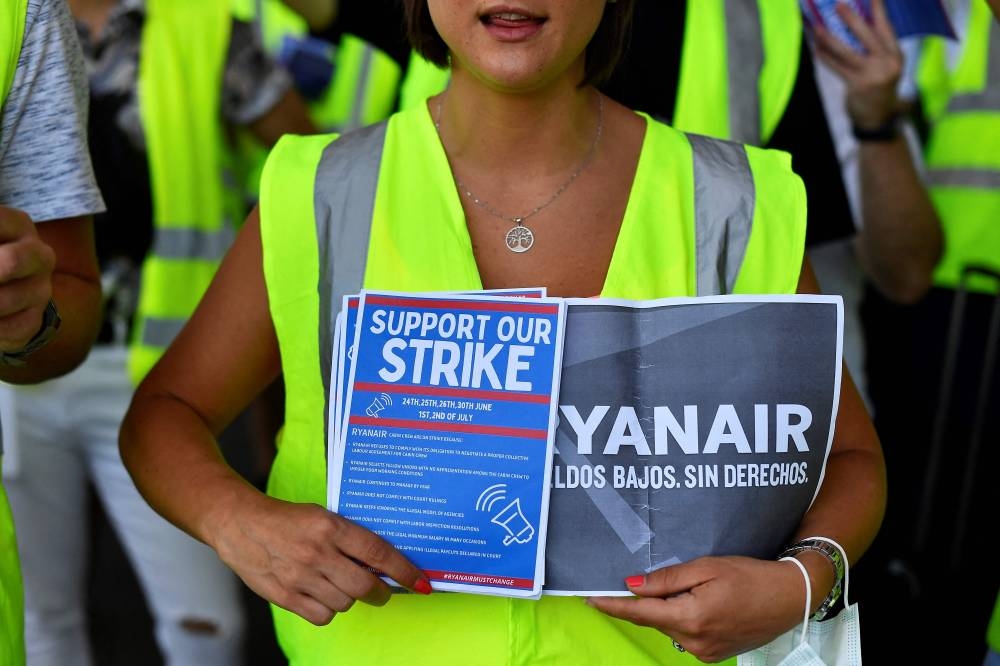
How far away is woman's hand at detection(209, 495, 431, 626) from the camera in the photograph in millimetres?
Result: 1576

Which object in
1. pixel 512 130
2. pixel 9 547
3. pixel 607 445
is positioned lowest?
pixel 9 547

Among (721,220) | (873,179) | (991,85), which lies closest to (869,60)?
(873,179)

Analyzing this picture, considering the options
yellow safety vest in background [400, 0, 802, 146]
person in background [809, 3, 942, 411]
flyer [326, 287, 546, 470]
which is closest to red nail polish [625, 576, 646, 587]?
flyer [326, 287, 546, 470]

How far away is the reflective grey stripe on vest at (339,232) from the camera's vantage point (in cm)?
176

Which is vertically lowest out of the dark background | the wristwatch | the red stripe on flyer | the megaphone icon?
the dark background

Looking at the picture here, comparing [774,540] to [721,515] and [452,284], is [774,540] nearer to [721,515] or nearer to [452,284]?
[721,515]

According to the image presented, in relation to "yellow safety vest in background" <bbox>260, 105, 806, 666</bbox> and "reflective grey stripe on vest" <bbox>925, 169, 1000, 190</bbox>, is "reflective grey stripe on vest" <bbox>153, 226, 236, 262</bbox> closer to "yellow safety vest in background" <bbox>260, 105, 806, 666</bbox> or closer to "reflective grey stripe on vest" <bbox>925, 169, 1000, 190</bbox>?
"yellow safety vest in background" <bbox>260, 105, 806, 666</bbox>

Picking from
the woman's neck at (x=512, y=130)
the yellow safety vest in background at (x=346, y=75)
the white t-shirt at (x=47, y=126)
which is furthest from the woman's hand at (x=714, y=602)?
the yellow safety vest in background at (x=346, y=75)

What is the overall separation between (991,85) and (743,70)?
1.21m

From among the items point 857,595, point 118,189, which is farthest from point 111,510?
point 857,595

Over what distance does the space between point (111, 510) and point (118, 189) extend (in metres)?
0.73

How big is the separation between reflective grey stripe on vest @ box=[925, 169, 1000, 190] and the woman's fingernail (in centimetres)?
243

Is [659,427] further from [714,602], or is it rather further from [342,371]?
[342,371]

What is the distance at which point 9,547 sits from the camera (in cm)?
175
